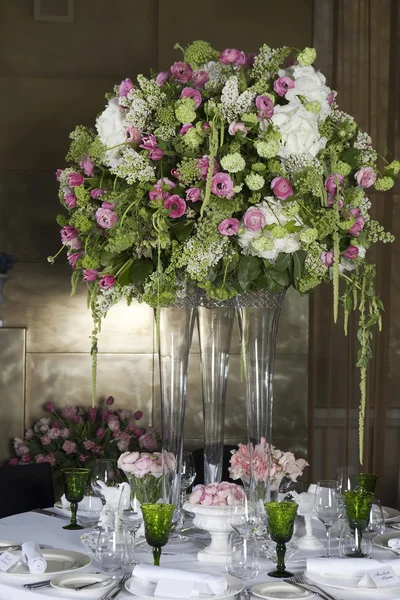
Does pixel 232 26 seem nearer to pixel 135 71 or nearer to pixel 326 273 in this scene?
pixel 135 71

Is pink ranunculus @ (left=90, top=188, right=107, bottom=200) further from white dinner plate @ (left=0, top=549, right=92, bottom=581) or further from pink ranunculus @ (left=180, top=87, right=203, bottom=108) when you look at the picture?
white dinner plate @ (left=0, top=549, right=92, bottom=581)

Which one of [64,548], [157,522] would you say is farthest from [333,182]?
[64,548]

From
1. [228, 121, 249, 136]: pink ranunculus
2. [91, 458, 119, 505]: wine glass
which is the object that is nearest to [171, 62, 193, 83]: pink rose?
[228, 121, 249, 136]: pink ranunculus

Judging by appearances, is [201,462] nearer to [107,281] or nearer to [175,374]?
[175,374]

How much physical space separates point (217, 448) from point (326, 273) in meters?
0.62

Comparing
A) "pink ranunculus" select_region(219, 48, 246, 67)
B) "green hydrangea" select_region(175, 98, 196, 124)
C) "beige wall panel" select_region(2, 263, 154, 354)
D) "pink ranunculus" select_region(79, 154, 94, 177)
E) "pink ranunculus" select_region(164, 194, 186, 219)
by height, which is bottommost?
"beige wall panel" select_region(2, 263, 154, 354)

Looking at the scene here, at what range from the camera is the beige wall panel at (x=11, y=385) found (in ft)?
13.5

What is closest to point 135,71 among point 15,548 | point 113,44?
point 113,44

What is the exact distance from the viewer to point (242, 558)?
6.64 feet

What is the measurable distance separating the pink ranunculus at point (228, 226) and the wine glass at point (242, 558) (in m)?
0.78

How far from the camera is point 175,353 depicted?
251 cm

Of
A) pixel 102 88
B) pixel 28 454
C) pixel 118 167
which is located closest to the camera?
pixel 118 167

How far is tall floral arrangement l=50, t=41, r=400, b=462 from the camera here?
7.61 feet

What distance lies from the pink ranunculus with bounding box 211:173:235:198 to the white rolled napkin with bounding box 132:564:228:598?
0.96 meters
